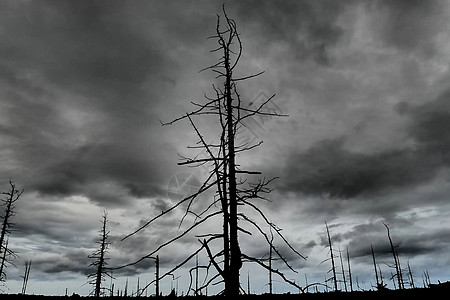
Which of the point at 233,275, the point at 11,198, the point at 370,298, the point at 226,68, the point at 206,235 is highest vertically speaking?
the point at 11,198

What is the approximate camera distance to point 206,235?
600 centimetres

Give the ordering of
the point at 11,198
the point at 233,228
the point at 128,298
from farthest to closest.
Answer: the point at 11,198 < the point at 233,228 < the point at 128,298

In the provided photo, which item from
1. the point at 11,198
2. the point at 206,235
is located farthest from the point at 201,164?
the point at 11,198

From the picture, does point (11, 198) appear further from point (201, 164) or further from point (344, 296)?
point (344, 296)

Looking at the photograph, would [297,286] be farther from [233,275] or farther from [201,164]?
[201,164]

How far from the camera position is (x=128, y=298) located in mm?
3918

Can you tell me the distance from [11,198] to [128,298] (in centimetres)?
3503

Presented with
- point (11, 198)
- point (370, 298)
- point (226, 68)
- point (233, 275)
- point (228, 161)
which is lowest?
point (370, 298)

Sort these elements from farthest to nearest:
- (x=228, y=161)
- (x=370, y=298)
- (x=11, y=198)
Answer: (x=11, y=198) < (x=228, y=161) < (x=370, y=298)

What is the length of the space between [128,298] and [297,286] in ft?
9.73

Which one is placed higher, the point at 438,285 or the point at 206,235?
the point at 206,235

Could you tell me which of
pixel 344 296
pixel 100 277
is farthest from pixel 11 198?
pixel 344 296

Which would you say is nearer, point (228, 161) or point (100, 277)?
point (228, 161)

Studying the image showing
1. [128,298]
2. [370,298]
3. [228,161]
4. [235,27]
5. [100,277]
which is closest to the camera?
[370,298]
